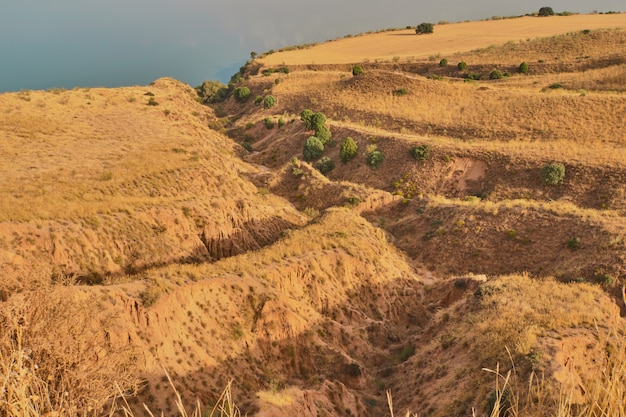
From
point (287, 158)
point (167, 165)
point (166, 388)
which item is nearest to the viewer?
point (166, 388)

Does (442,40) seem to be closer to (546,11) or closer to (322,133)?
(546,11)

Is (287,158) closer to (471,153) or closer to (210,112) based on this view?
(471,153)

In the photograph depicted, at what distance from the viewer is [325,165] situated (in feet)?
186

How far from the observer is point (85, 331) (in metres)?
11.3

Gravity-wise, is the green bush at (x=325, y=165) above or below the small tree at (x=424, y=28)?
below

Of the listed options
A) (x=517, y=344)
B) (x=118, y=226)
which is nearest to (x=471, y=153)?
(x=517, y=344)

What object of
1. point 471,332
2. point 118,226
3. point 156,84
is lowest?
point 471,332

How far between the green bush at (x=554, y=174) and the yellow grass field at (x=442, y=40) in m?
57.5

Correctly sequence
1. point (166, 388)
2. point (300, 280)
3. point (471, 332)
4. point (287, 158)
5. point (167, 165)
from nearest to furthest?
point (166, 388)
point (471, 332)
point (300, 280)
point (167, 165)
point (287, 158)

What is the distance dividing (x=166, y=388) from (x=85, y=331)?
6.32 meters

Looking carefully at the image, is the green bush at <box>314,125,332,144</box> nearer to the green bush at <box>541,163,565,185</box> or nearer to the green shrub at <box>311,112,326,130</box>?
the green shrub at <box>311,112,326,130</box>

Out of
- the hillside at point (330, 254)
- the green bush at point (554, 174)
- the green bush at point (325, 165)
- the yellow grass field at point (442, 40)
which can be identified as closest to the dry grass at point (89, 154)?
the hillside at point (330, 254)

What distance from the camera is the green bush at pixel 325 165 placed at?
186 feet

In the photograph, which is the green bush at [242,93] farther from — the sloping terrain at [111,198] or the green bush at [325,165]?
the green bush at [325,165]
